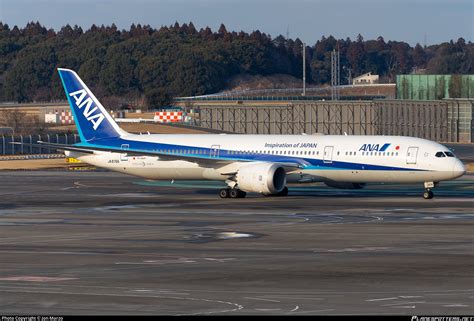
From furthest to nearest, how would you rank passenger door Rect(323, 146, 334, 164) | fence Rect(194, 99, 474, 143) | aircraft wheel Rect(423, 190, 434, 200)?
1. fence Rect(194, 99, 474, 143)
2. passenger door Rect(323, 146, 334, 164)
3. aircraft wheel Rect(423, 190, 434, 200)

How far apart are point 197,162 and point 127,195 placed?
4.90 metres

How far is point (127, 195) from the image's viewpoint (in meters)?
65.1

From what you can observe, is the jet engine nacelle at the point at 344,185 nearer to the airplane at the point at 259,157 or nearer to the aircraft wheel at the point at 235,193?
the airplane at the point at 259,157

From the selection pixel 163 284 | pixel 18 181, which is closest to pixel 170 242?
pixel 163 284

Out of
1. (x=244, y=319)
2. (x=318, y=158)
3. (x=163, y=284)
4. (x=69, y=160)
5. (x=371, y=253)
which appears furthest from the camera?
(x=69, y=160)

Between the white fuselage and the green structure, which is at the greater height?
the green structure

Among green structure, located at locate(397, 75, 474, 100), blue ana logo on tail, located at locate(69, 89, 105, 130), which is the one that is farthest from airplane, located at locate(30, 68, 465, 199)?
green structure, located at locate(397, 75, 474, 100)

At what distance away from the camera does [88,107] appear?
229ft

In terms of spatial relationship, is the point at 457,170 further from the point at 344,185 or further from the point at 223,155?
the point at 223,155

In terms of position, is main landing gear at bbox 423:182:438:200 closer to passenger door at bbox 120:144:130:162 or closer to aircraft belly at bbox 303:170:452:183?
aircraft belly at bbox 303:170:452:183

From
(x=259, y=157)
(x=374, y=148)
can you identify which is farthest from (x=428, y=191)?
(x=259, y=157)

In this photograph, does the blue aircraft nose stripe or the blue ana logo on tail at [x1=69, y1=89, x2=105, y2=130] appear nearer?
the blue aircraft nose stripe

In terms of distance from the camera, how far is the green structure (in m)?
136

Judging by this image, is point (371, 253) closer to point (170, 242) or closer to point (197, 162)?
point (170, 242)
